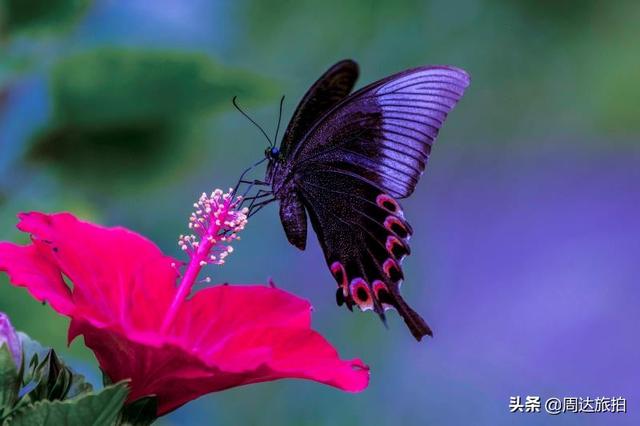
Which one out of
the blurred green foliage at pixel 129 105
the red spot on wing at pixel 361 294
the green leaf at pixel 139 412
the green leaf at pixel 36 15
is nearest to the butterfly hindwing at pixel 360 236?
the red spot on wing at pixel 361 294

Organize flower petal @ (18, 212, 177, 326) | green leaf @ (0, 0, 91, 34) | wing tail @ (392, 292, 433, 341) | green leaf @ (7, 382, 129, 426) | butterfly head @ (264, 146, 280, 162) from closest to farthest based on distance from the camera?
1. green leaf @ (7, 382, 129, 426)
2. flower petal @ (18, 212, 177, 326)
3. wing tail @ (392, 292, 433, 341)
4. butterfly head @ (264, 146, 280, 162)
5. green leaf @ (0, 0, 91, 34)

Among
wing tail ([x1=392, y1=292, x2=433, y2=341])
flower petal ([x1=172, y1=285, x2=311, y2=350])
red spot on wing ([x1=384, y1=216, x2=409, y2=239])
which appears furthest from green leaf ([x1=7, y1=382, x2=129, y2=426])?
red spot on wing ([x1=384, y1=216, x2=409, y2=239])

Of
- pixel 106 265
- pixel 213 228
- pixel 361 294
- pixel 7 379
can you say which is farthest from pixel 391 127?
pixel 7 379

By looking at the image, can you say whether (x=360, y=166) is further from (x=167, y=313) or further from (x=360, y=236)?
(x=167, y=313)

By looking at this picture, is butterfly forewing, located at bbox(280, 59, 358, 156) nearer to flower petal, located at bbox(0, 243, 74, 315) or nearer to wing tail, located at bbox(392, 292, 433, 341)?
wing tail, located at bbox(392, 292, 433, 341)

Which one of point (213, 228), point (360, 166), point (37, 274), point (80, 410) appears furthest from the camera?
point (360, 166)

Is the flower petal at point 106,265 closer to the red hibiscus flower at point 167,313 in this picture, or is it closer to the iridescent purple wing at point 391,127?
the red hibiscus flower at point 167,313
